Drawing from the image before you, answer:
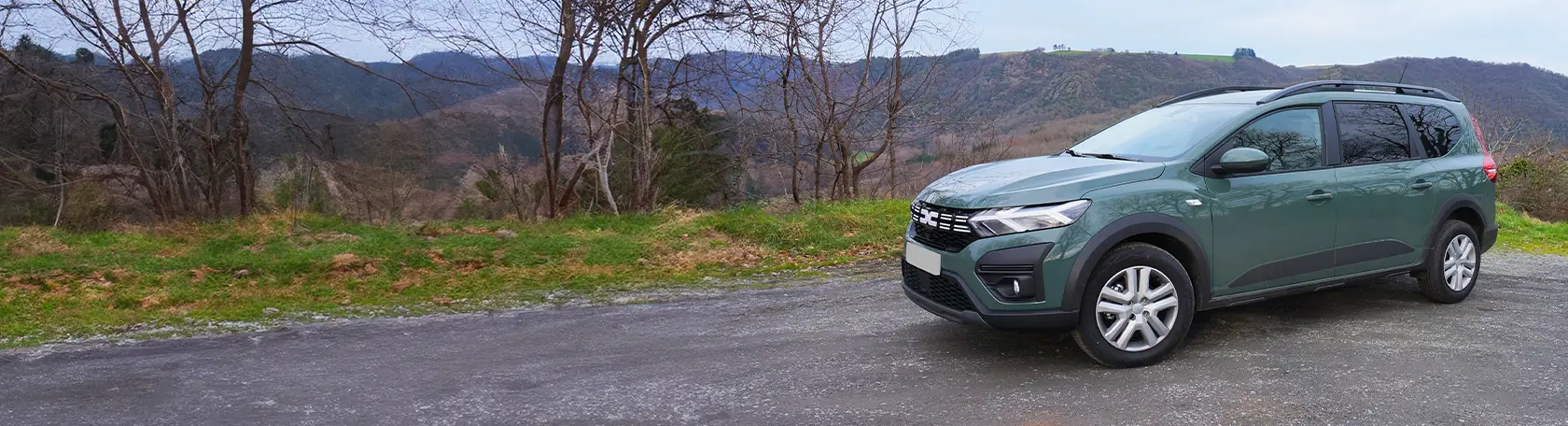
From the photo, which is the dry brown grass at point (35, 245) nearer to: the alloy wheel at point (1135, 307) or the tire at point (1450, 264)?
the alloy wheel at point (1135, 307)

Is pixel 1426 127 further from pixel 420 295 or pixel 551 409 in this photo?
pixel 420 295

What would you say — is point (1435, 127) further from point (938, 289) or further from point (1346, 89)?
point (938, 289)

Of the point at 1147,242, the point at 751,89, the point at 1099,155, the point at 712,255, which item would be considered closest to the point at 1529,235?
the point at 1099,155

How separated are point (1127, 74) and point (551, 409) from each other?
159 feet

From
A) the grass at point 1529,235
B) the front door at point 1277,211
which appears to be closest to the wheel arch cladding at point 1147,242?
the front door at point 1277,211

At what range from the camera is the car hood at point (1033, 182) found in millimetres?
4199

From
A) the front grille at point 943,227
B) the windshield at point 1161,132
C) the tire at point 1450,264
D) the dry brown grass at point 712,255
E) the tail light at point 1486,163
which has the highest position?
the windshield at point 1161,132

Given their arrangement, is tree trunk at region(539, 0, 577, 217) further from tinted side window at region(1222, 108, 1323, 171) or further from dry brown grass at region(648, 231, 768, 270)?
tinted side window at region(1222, 108, 1323, 171)

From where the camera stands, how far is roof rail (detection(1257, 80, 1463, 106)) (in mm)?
5016

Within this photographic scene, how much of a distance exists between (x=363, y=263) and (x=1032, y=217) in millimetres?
6078

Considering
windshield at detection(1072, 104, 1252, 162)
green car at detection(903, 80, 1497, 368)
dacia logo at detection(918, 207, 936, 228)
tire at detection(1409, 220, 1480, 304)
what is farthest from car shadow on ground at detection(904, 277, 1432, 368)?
windshield at detection(1072, 104, 1252, 162)

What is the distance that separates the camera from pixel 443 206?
30.5 metres

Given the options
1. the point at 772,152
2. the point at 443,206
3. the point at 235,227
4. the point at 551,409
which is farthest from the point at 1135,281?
the point at 443,206

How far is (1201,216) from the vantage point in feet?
14.5
